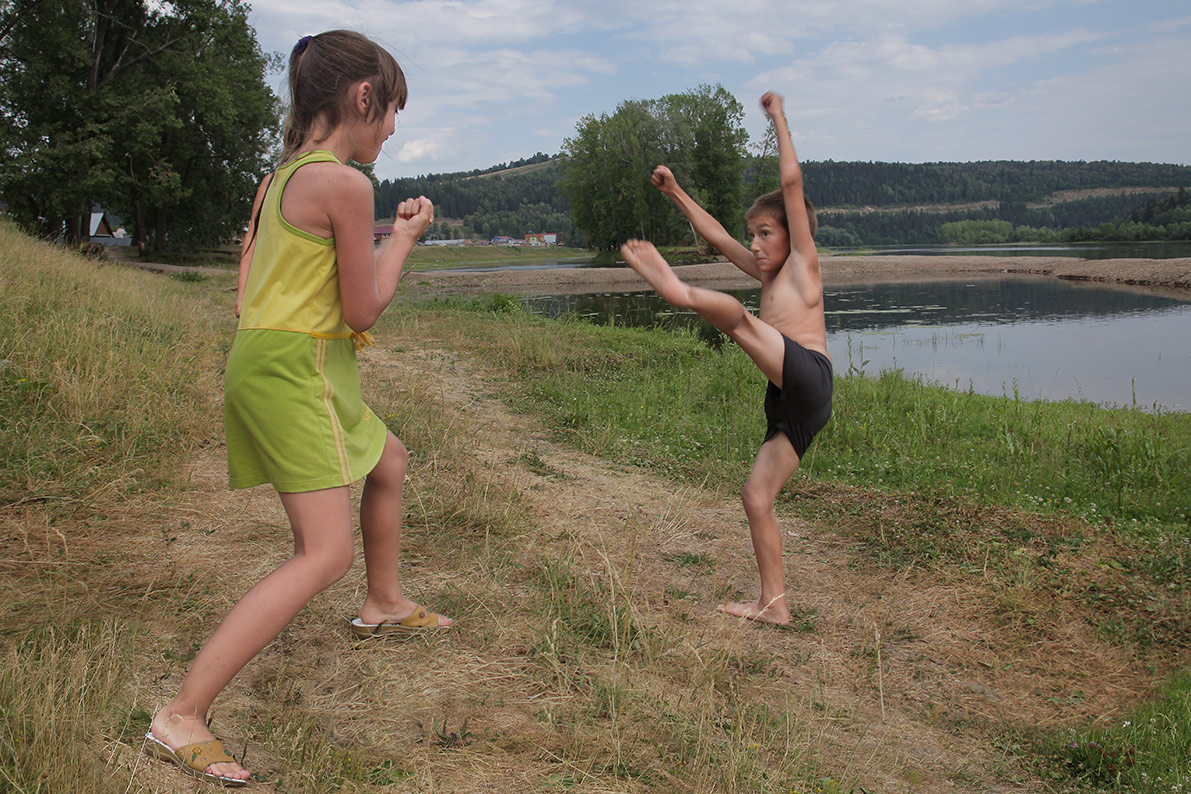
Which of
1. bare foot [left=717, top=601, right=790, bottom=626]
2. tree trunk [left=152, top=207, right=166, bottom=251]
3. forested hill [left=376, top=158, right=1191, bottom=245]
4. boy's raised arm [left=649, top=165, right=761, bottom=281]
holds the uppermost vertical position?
forested hill [left=376, top=158, right=1191, bottom=245]

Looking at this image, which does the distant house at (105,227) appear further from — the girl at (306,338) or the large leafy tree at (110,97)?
the girl at (306,338)

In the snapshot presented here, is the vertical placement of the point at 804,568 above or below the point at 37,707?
below

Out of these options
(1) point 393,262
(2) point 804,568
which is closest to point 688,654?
(2) point 804,568

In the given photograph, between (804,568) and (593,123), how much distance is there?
209 ft

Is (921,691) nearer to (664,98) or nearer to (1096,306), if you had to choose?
(1096,306)

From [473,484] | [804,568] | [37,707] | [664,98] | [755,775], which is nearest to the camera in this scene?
[37,707]

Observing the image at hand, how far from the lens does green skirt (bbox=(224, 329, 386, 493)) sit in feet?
7.32

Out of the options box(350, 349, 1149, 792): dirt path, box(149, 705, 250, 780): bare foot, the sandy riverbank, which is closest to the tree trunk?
the sandy riverbank

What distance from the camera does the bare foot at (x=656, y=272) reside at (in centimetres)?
285

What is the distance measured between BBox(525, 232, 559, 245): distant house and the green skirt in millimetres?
104845

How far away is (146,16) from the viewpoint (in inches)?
1187

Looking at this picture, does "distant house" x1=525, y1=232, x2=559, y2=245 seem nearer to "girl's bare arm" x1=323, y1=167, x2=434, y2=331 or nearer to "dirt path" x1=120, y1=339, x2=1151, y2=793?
"dirt path" x1=120, y1=339, x2=1151, y2=793

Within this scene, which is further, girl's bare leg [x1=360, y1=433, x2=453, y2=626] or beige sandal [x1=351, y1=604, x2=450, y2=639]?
beige sandal [x1=351, y1=604, x2=450, y2=639]

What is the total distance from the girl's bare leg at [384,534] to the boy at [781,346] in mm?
1286
